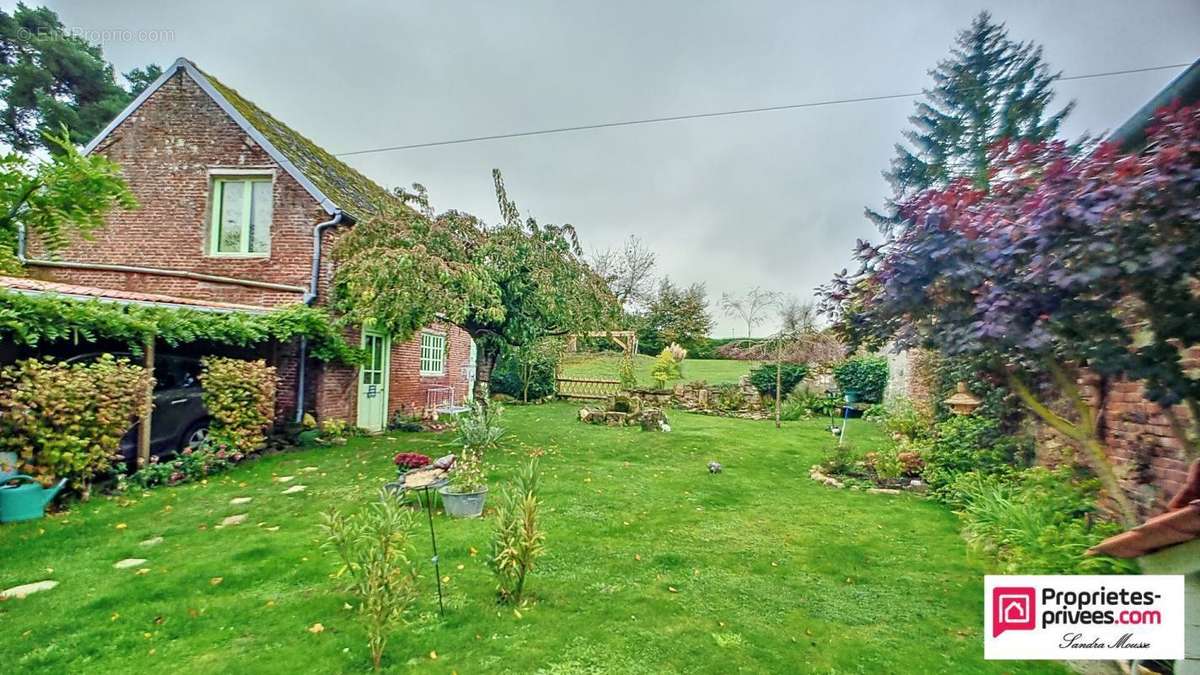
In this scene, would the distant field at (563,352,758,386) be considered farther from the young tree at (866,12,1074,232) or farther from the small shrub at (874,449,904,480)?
the small shrub at (874,449,904,480)

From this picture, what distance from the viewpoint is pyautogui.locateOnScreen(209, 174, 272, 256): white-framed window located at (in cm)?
1017

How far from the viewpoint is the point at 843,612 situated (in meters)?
3.59

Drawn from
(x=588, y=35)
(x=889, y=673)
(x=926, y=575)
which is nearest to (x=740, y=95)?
(x=588, y=35)

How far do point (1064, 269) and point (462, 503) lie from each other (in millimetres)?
5088

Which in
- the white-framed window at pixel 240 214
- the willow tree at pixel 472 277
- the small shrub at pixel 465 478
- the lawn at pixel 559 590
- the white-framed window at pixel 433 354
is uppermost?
the white-framed window at pixel 240 214

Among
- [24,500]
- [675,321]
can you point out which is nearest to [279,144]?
[24,500]

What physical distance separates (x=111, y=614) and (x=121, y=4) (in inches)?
450

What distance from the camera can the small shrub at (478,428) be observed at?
7.54m

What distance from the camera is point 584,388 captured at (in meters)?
19.7

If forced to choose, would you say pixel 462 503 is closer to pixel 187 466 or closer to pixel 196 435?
pixel 187 466

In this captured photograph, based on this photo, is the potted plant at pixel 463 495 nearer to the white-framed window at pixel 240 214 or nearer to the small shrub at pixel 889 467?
the small shrub at pixel 889 467

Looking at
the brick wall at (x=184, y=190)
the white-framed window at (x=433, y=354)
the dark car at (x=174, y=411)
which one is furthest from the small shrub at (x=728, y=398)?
the dark car at (x=174, y=411)

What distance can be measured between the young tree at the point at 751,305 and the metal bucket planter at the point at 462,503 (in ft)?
72.5

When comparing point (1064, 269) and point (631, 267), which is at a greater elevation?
point (631, 267)
